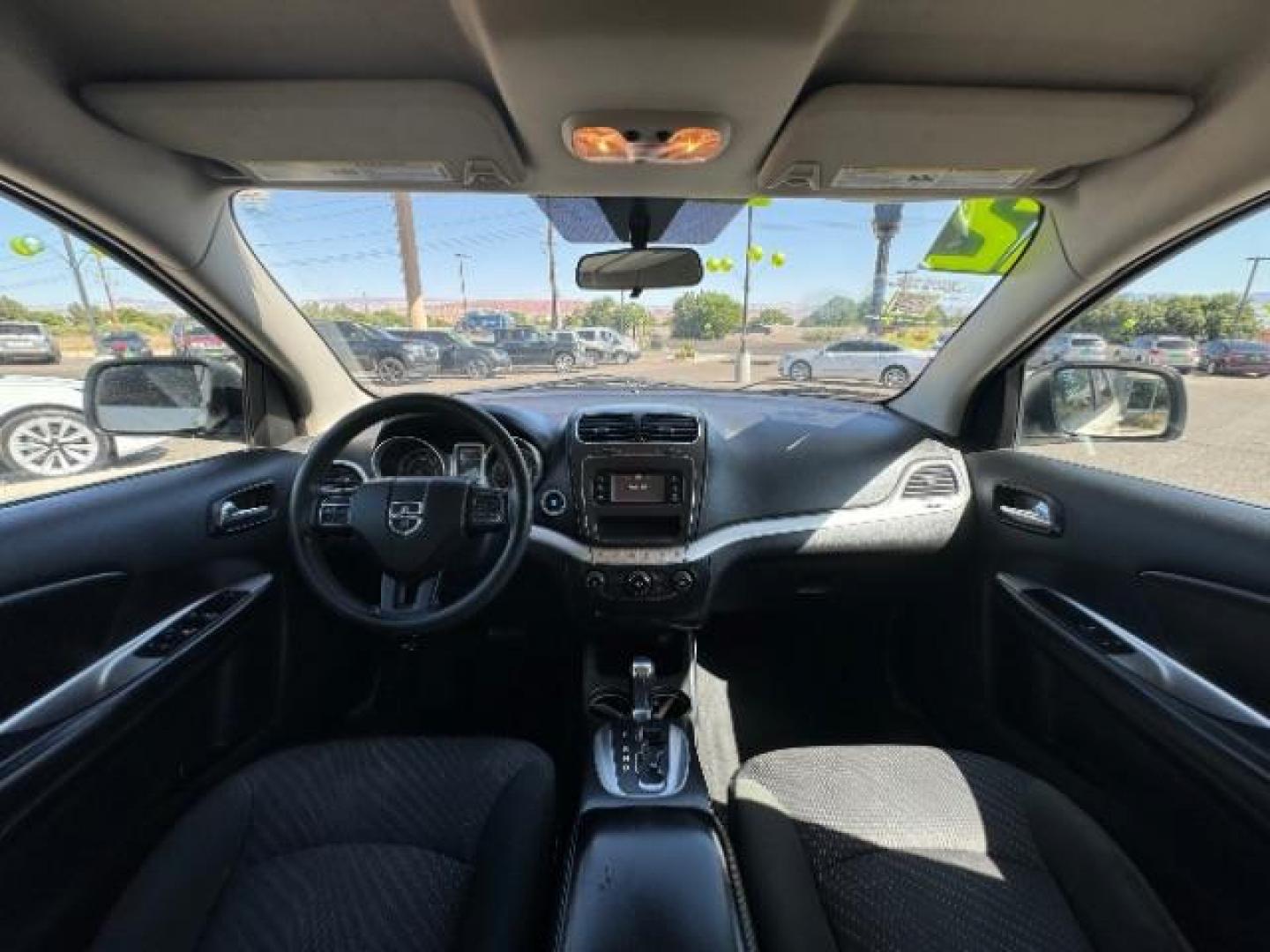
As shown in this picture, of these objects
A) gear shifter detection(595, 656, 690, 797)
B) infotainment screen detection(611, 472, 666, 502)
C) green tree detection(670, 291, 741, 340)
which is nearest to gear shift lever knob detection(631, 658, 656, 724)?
gear shifter detection(595, 656, 690, 797)

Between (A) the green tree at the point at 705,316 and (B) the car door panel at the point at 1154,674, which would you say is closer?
(B) the car door panel at the point at 1154,674

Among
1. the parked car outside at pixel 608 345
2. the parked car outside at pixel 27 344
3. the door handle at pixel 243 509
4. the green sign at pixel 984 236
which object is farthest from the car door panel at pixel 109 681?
the green sign at pixel 984 236

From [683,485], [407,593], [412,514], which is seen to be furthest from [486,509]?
[683,485]

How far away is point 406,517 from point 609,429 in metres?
0.74

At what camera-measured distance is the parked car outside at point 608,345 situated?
2.63 meters

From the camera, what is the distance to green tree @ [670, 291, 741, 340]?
96.8 inches

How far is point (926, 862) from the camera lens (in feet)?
4.68

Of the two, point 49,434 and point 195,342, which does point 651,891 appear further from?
point 195,342

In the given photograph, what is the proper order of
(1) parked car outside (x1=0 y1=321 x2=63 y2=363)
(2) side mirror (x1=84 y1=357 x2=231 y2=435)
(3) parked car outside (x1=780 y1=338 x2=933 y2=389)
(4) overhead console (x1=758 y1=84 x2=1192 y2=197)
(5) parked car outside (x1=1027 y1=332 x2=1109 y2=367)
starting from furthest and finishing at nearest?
(3) parked car outside (x1=780 y1=338 x2=933 y2=389) → (5) parked car outside (x1=1027 y1=332 x2=1109 y2=367) → (2) side mirror (x1=84 y1=357 x2=231 y2=435) → (1) parked car outside (x1=0 y1=321 x2=63 y2=363) → (4) overhead console (x1=758 y1=84 x2=1192 y2=197)

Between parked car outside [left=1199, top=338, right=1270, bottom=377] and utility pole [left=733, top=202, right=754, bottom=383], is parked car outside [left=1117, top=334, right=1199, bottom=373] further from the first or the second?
utility pole [left=733, top=202, right=754, bottom=383]

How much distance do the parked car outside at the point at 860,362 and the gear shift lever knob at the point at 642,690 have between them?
1.28 metres

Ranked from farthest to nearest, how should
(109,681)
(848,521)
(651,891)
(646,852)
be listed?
1. (848,521)
2. (109,681)
3. (646,852)
4. (651,891)

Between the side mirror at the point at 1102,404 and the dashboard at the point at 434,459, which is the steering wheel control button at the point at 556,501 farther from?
the side mirror at the point at 1102,404

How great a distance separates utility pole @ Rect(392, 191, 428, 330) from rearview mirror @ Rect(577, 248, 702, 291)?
1.92 feet
